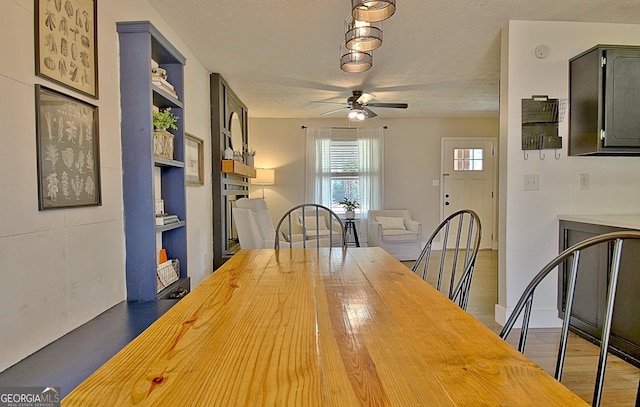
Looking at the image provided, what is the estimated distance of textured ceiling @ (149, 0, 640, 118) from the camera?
8.52 feet

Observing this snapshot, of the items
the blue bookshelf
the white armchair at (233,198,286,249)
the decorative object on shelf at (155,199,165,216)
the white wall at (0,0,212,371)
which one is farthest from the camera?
the white armchair at (233,198,286,249)

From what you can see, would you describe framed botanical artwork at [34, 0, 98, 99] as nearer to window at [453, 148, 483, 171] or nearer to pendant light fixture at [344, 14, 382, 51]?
pendant light fixture at [344, 14, 382, 51]

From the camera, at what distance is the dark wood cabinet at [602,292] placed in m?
2.21

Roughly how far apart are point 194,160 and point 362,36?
7.16 ft

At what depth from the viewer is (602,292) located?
2459 millimetres

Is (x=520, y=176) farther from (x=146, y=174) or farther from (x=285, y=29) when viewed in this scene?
(x=146, y=174)

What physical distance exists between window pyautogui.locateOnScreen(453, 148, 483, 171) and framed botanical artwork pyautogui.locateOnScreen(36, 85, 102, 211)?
5.99 meters

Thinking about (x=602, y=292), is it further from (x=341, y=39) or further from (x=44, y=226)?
(x=44, y=226)

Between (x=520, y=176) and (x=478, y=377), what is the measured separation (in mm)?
2640

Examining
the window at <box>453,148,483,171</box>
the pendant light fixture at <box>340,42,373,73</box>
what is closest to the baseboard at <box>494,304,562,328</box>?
the pendant light fixture at <box>340,42,373,73</box>

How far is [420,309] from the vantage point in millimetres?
1011

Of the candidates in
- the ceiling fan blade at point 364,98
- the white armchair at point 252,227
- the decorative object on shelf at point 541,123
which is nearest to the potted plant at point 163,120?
the white armchair at point 252,227

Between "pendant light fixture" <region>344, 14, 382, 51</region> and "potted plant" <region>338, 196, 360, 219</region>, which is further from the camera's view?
"potted plant" <region>338, 196, 360, 219</region>

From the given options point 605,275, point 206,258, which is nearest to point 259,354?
point 605,275
